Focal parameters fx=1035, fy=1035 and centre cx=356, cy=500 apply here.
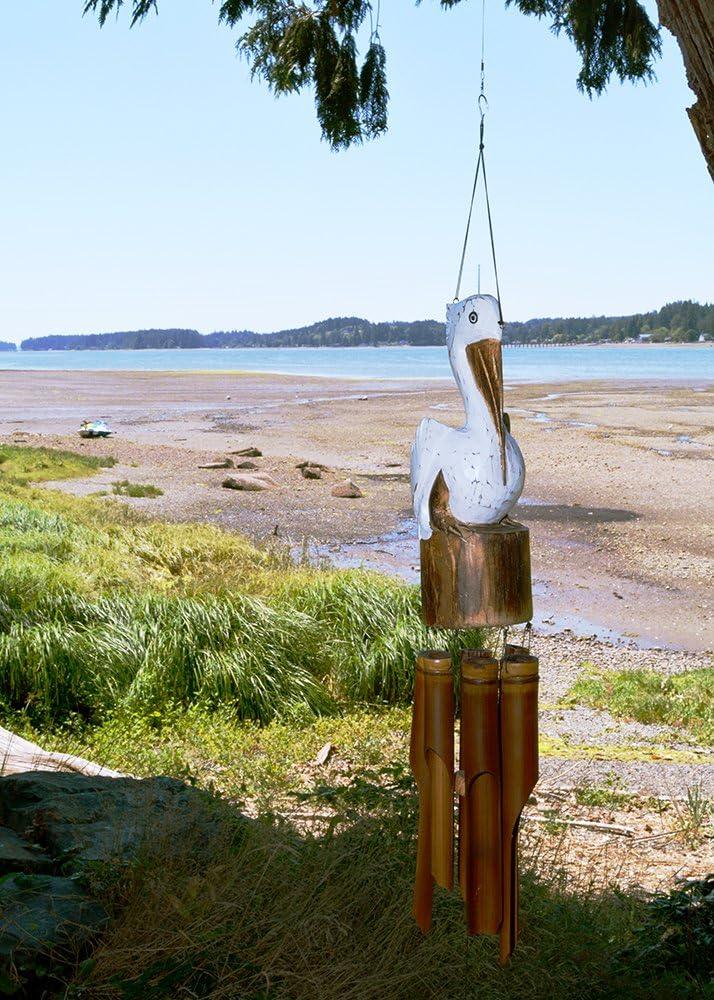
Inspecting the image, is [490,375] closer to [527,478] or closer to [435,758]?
[435,758]

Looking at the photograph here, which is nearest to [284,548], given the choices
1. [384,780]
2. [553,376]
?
[384,780]

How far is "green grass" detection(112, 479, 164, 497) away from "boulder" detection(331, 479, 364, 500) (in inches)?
81.3

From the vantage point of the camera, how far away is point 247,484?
40.7 ft

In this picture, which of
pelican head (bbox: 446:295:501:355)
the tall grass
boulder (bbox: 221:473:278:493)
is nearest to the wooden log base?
pelican head (bbox: 446:295:501:355)

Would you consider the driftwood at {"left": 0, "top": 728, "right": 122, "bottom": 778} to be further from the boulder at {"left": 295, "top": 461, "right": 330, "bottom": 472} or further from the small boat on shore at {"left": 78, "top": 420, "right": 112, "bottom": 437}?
the small boat on shore at {"left": 78, "top": 420, "right": 112, "bottom": 437}

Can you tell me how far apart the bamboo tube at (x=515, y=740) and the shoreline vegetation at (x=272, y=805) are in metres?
0.59

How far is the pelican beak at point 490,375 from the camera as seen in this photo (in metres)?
2.27

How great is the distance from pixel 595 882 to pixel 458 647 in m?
2.77

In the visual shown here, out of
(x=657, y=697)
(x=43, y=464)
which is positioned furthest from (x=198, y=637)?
(x=43, y=464)

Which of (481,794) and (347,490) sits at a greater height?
(481,794)

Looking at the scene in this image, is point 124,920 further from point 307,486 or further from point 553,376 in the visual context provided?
point 553,376

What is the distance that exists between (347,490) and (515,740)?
9970mm

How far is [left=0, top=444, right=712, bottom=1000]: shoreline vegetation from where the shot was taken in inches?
109

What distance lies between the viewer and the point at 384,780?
474 cm
